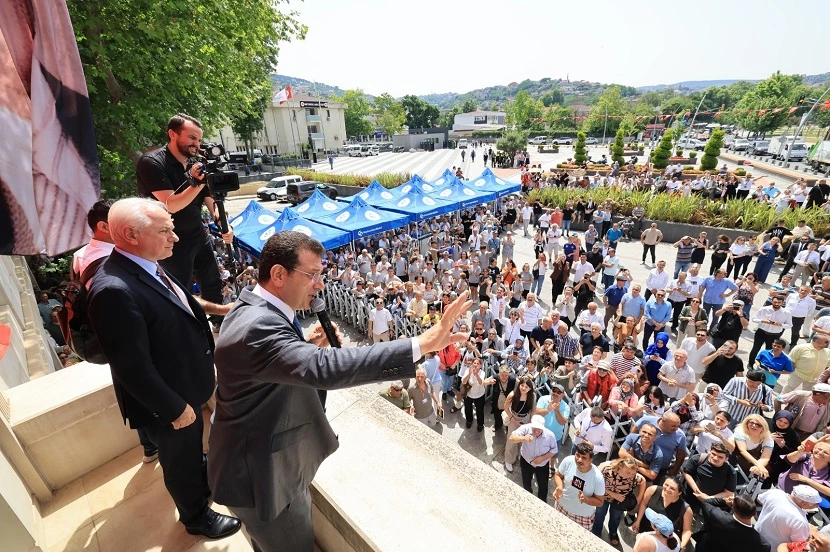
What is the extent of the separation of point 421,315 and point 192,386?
24.0 feet

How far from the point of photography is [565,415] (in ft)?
19.6

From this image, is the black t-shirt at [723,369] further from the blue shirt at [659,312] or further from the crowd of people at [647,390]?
the blue shirt at [659,312]

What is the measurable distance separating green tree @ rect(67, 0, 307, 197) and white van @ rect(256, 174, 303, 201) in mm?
20999

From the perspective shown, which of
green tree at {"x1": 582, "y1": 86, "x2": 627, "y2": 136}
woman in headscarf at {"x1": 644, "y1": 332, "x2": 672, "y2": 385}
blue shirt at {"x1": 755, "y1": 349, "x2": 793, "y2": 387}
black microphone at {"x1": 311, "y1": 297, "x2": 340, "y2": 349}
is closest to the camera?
black microphone at {"x1": 311, "y1": 297, "x2": 340, "y2": 349}

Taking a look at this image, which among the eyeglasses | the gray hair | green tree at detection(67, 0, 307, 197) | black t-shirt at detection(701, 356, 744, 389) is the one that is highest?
green tree at detection(67, 0, 307, 197)

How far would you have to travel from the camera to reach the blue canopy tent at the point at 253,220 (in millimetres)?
13503

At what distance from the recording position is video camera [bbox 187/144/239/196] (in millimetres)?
2934

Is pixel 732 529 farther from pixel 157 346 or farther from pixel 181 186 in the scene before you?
pixel 181 186

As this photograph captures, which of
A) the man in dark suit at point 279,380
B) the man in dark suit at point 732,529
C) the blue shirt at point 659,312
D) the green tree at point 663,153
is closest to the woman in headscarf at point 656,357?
the blue shirt at point 659,312

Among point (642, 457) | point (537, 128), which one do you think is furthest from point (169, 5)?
point (537, 128)

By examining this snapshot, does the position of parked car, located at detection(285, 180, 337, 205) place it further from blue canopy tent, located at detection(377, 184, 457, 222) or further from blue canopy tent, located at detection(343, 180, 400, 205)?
blue canopy tent, located at detection(377, 184, 457, 222)

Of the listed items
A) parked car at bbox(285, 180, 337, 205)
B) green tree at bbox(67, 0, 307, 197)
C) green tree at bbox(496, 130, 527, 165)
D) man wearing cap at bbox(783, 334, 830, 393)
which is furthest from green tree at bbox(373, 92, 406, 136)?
man wearing cap at bbox(783, 334, 830, 393)

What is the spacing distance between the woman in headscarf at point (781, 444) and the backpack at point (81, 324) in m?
6.98

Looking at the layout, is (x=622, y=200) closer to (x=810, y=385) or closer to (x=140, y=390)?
(x=810, y=385)
